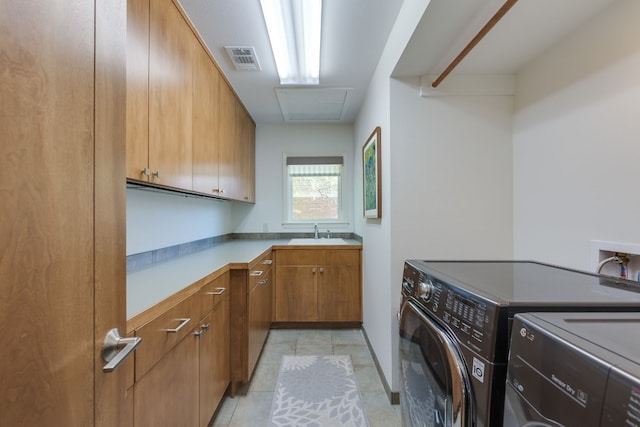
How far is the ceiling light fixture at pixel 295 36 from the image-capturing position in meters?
1.53

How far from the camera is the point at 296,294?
2885mm

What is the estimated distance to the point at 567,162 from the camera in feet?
4.49

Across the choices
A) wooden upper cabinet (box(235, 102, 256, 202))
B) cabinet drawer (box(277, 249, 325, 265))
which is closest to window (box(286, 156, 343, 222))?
wooden upper cabinet (box(235, 102, 256, 202))

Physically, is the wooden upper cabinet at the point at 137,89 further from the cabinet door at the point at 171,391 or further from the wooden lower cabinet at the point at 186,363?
the cabinet door at the point at 171,391

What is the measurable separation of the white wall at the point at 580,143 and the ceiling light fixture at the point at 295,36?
126 cm

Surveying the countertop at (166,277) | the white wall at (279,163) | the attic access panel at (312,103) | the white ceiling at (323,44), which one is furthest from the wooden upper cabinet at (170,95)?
the white wall at (279,163)

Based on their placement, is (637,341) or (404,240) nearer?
(637,341)

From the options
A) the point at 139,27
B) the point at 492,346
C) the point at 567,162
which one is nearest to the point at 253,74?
the point at 139,27

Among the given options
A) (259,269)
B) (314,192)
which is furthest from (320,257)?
(314,192)

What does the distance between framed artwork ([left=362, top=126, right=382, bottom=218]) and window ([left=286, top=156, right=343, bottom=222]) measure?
41.3 inches

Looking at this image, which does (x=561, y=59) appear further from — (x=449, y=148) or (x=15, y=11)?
(x=15, y=11)

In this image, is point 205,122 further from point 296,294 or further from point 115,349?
point 296,294

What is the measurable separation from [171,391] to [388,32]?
7.02 ft

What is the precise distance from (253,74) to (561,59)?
1.92 m
